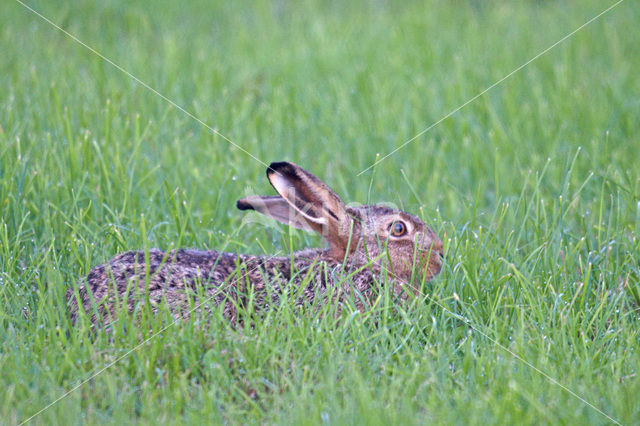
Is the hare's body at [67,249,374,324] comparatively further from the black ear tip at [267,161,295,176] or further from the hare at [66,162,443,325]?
the black ear tip at [267,161,295,176]

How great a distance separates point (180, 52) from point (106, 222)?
3514 mm

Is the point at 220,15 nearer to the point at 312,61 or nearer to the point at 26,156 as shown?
the point at 312,61

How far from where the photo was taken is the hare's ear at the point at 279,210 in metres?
4.45

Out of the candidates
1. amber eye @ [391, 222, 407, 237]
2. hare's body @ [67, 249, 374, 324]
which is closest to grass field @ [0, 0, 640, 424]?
hare's body @ [67, 249, 374, 324]

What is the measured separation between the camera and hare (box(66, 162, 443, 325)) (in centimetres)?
385

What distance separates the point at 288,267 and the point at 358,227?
19.9 inches

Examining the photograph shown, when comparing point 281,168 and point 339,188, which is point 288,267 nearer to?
point 281,168

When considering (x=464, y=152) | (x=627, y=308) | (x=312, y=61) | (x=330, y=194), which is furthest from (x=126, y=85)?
(x=627, y=308)

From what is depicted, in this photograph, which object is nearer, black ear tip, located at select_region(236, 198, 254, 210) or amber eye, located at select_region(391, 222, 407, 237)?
black ear tip, located at select_region(236, 198, 254, 210)

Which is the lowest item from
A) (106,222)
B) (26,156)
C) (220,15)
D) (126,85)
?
(106,222)

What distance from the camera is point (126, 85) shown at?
7.25 m

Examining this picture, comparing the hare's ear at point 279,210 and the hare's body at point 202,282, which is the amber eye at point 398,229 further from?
the hare's ear at point 279,210

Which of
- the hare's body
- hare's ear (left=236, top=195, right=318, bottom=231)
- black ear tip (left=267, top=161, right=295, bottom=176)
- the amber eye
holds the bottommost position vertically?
the hare's body

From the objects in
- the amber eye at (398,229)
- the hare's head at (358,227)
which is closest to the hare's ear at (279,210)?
the hare's head at (358,227)
